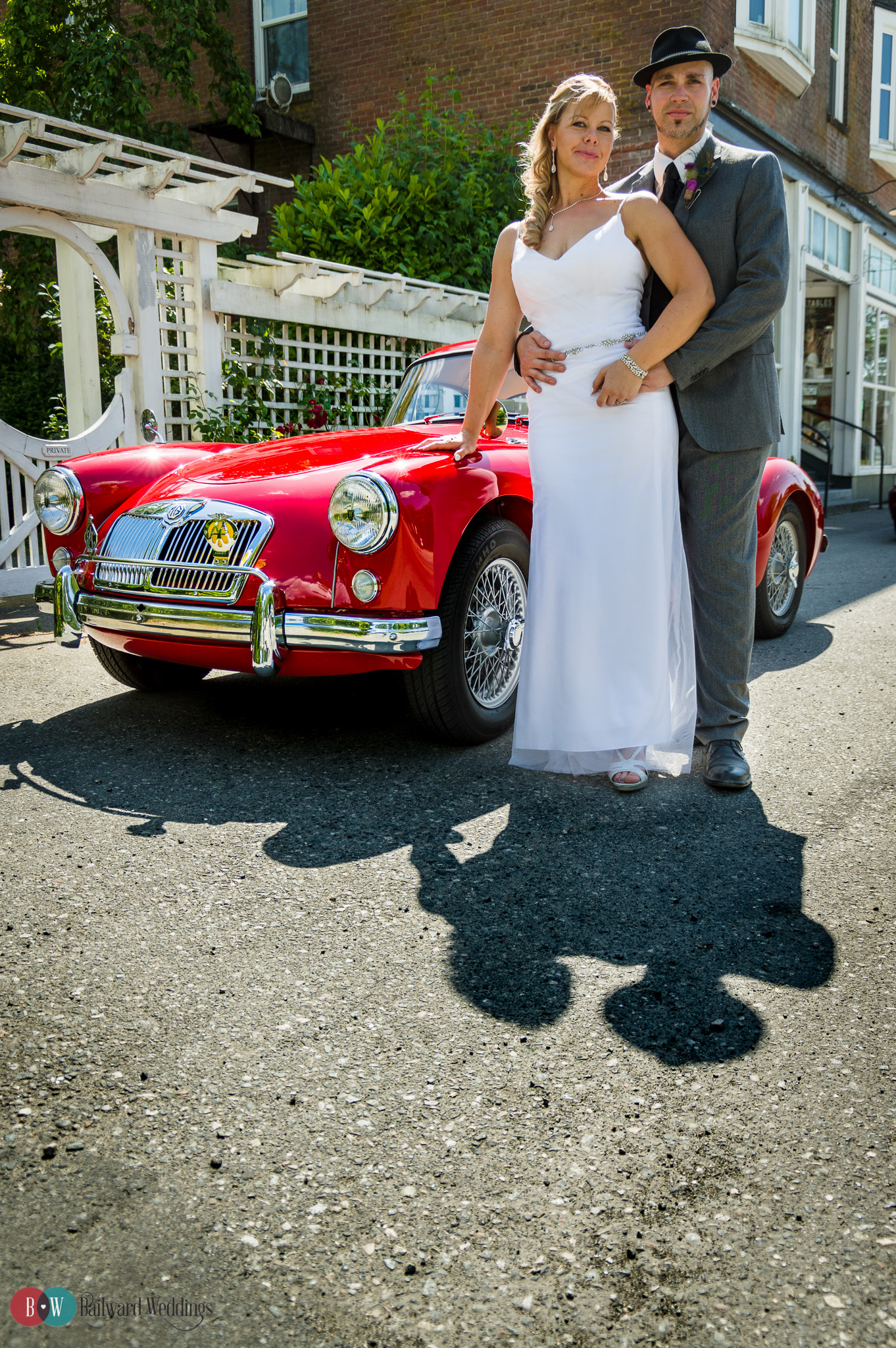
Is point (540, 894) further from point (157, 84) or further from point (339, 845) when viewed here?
point (157, 84)

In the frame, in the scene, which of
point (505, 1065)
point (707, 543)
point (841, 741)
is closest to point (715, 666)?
point (707, 543)

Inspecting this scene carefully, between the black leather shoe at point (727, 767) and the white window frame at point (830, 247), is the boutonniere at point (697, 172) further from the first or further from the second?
the white window frame at point (830, 247)

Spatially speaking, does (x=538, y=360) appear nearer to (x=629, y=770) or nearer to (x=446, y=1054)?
(x=629, y=770)

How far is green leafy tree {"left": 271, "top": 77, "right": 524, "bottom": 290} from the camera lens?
10.6 m

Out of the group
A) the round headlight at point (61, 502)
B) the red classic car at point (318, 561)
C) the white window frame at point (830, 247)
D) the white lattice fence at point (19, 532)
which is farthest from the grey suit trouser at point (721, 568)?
the white window frame at point (830, 247)

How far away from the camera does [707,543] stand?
3307 mm

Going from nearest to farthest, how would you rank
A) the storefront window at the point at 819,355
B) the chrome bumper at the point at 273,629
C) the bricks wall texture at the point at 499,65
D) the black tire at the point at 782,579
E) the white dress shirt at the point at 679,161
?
the white dress shirt at the point at 679,161
the chrome bumper at the point at 273,629
the black tire at the point at 782,579
the bricks wall texture at the point at 499,65
the storefront window at the point at 819,355

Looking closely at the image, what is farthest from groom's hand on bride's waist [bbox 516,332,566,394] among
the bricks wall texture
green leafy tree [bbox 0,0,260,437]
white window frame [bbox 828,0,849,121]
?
white window frame [bbox 828,0,849,121]

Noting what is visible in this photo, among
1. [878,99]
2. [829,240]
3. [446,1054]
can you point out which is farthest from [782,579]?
[878,99]

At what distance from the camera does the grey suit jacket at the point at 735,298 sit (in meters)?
3.03

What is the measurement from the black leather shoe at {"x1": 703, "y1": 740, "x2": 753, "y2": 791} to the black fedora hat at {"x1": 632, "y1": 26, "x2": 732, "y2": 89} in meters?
1.94

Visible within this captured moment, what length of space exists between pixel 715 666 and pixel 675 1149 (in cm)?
196

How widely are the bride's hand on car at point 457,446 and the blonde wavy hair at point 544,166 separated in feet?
2.13

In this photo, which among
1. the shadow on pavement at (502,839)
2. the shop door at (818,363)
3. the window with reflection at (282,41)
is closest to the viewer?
the shadow on pavement at (502,839)
